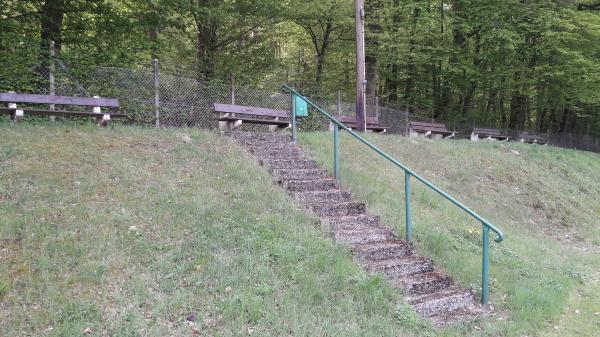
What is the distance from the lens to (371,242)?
6605 millimetres

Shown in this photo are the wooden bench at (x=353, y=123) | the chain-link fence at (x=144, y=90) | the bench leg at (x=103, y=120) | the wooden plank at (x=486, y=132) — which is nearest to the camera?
the bench leg at (x=103, y=120)

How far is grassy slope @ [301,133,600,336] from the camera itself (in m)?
6.06

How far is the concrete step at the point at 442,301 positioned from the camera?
17.7 feet

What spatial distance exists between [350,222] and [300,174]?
66.1 inches

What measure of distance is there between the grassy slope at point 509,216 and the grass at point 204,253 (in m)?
0.04

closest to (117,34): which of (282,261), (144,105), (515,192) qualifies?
(144,105)

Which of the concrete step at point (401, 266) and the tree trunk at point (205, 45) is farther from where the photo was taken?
the tree trunk at point (205, 45)

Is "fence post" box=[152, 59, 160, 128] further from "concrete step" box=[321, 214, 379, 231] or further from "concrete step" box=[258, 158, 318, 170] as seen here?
"concrete step" box=[321, 214, 379, 231]

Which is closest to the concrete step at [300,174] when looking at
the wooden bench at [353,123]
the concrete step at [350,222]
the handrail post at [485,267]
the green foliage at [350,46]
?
the concrete step at [350,222]

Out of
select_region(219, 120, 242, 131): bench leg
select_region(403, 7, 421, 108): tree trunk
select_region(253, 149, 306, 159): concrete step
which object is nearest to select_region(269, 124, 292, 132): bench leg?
select_region(219, 120, 242, 131): bench leg

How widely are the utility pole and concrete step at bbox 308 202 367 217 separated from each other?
618cm

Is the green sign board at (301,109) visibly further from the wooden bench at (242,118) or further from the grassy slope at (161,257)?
the grassy slope at (161,257)

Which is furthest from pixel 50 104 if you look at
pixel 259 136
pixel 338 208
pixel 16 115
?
pixel 338 208

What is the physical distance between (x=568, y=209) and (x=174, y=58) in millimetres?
13337
